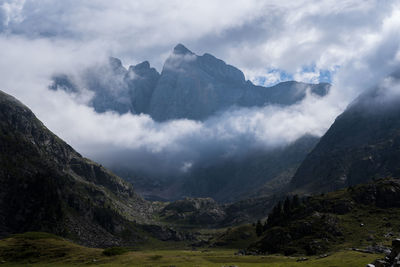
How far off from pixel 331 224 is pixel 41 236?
137096 mm

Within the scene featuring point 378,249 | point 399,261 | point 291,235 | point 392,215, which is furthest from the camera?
point 392,215

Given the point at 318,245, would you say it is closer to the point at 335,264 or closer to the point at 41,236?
the point at 335,264

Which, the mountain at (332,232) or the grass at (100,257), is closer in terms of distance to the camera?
the grass at (100,257)

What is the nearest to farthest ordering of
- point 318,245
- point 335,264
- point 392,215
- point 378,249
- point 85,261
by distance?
1. point 335,264
2. point 378,249
3. point 85,261
4. point 318,245
5. point 392,215

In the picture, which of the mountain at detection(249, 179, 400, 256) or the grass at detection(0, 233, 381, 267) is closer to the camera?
the grass at detection(0, 233, 381, 267)

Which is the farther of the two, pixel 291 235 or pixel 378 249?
pixel 291 235

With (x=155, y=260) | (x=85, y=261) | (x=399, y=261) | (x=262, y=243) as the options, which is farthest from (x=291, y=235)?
(x=399, y=261)

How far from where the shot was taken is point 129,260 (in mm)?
116875

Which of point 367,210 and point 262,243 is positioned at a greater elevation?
point 367,210

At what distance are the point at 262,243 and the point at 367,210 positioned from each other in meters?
64.7

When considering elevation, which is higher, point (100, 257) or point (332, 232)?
point (332, 232)

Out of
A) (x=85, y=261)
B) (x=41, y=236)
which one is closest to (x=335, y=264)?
(x=85, y=261)

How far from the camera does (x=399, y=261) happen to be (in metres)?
48.4

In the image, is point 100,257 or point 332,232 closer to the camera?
point 100,257
